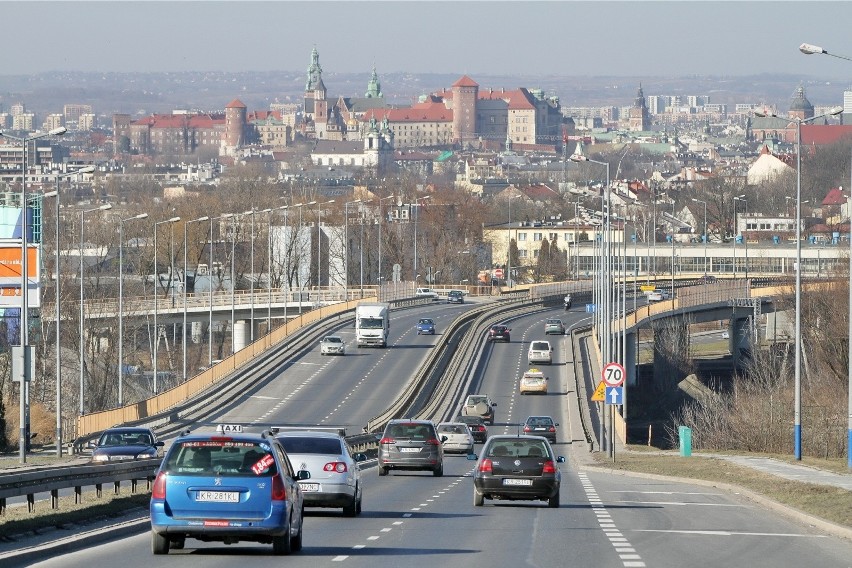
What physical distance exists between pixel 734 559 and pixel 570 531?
429 centimetres

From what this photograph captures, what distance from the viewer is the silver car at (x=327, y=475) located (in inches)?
974

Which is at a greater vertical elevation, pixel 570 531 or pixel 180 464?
pixel 180 464

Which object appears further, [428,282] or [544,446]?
[428,282]

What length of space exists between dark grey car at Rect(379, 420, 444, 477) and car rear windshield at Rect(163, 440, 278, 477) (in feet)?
64.9

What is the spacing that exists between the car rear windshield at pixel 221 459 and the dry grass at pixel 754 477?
8330 millimetres

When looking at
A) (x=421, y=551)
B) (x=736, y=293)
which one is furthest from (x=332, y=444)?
(x=736, y=293)

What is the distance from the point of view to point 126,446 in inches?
1502

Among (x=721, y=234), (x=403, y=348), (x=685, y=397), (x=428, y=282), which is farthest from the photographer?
(x=721, y=234)

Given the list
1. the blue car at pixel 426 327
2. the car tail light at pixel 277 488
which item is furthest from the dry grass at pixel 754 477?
the blue car at pixel 426 327

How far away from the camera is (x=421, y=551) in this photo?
19875 millimetres

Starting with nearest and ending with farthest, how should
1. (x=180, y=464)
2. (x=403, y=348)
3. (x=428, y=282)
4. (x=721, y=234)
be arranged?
(x=180, y=464)
(x=403, y=348)
(x=428, y=282)
(x=721, y=234)

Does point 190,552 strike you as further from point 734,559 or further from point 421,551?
point 734,559

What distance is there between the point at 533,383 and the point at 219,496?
58699 mm

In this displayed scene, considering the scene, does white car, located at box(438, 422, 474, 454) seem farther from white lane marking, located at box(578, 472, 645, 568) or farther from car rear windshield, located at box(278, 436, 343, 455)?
car rear windshield, located at box(278, 436, 343, 455)
